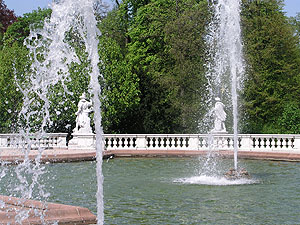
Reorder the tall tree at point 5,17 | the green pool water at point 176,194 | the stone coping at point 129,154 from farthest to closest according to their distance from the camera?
the tall tree at point 5,17 < the stone coping at point 129,154 < the green pool water at point 176,194

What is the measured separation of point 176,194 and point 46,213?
5102 millimetres

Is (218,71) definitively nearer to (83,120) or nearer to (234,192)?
(83,120)

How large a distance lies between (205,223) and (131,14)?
115 feet

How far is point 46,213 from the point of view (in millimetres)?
9164

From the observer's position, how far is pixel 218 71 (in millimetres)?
40344

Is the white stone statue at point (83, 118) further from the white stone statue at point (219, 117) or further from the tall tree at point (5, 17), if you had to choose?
the tall tree at point (5, 17)

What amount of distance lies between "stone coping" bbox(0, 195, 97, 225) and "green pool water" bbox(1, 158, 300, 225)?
0.88 meters

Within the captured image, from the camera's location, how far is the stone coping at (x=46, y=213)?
28.8ft

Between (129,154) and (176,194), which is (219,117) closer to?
(129,154)

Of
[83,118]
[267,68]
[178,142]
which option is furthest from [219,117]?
[267,68]

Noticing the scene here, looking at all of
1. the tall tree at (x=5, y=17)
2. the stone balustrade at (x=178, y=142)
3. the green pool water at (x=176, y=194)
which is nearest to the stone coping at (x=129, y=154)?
the stone balustrade at (x=178, y=142)

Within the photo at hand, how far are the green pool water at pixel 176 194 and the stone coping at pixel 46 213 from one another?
2.88ft

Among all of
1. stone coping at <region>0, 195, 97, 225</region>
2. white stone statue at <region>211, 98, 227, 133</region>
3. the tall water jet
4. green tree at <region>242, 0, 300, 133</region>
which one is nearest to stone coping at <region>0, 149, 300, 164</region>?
white stone statue at <region>211, 98, 227, 133</region>

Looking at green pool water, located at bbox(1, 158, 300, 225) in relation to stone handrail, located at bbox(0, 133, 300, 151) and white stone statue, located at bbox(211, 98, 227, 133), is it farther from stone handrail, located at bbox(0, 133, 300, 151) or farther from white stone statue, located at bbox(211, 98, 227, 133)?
white stone statue, located at bbox(211, 98, 227, 133)
